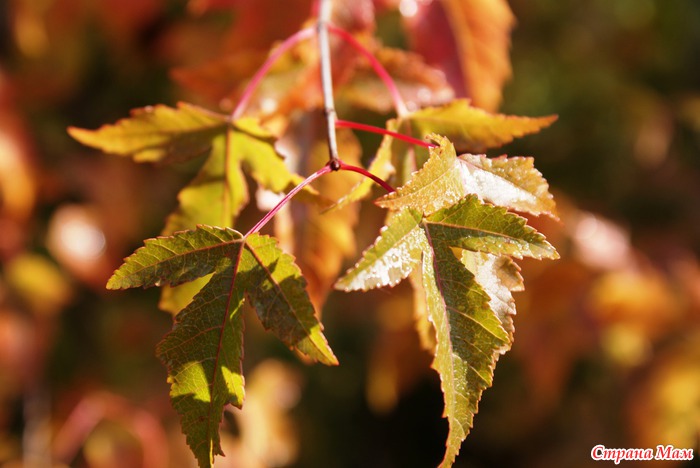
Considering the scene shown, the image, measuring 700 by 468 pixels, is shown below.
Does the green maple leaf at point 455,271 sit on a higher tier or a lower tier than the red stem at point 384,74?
lower

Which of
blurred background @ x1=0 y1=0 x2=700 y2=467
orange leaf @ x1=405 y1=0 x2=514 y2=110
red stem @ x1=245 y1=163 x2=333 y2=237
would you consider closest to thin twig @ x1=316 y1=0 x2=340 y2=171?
red stem @ x1=245 y1=163 x2=333 y2=237

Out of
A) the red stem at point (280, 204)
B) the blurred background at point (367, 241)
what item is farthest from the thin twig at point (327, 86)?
the blurred background at point (367, 241)

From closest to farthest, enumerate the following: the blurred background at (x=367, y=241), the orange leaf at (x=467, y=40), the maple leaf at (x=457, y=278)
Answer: the maple leaf at (x=457, y=278) < the orange leaf at (x=467, y=40) < the blurred background at (x=367, y=241)

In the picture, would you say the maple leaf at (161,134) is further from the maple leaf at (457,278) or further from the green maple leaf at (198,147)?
the maple leaf at (457,278)

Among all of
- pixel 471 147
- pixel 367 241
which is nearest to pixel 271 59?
pixel 471 147

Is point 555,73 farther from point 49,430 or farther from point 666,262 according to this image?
point 49,430
